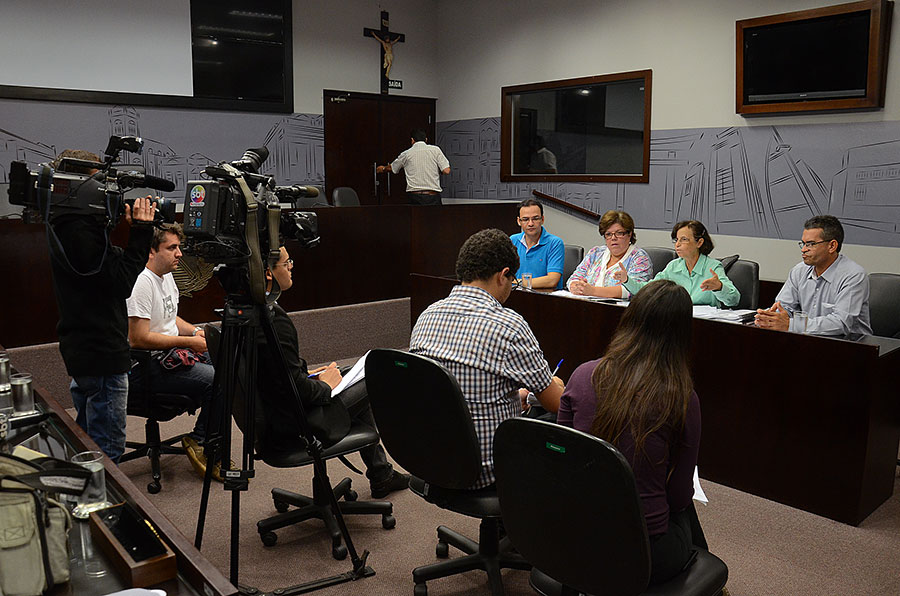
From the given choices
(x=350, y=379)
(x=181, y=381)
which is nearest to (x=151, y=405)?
(x=181, y=381)

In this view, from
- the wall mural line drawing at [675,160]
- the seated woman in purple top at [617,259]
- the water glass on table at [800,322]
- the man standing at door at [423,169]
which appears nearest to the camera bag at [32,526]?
the water glass on table at [800,322]

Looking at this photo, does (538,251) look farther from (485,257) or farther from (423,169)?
(423,169)

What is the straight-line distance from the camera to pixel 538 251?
15.6ft

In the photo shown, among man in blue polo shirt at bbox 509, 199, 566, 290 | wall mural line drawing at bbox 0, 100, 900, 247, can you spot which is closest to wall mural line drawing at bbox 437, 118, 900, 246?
wall mural line drawing at bbox 0, 100, 900, 247

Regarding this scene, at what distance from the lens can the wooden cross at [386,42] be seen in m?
8.41

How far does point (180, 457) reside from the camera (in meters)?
3.69

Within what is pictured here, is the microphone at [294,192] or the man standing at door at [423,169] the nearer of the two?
the microphone at [294,192]

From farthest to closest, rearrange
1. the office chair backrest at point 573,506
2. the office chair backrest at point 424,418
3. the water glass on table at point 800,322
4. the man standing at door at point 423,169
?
the man standing at door at point 423,169 < the water glass on table at point 800,322 < the office chair backrest at point 424,418 < the office chair backrest at point 573,506

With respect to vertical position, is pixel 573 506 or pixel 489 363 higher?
pixel 489 363

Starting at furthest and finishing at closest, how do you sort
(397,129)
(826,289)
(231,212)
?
(397,129)
(826,289)
(231,212)

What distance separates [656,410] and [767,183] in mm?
4754

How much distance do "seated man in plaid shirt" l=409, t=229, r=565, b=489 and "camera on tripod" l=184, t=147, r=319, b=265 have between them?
1.96 feet

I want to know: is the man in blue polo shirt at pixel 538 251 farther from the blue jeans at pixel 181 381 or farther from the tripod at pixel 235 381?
the tripod at pixel 235 381

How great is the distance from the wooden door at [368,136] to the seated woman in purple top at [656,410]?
264 inches
